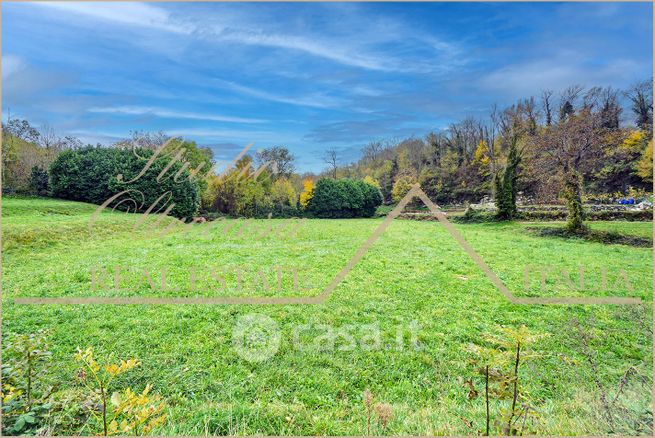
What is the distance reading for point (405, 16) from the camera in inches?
126

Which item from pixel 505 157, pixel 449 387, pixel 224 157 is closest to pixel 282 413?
pixel 449 387

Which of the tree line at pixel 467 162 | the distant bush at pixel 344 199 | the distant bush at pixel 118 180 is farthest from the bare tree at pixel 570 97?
the distant bush at pixel 118 180

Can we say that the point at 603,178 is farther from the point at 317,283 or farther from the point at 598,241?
the point at 317,283

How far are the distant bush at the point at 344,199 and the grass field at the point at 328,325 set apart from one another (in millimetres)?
1063

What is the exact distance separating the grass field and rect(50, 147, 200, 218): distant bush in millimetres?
345

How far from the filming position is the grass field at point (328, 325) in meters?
2.66

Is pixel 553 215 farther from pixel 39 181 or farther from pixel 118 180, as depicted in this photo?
pixel 39 181

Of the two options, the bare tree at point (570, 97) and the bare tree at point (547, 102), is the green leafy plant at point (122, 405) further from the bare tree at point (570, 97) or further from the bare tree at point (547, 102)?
the bare tree at point (570, 97)

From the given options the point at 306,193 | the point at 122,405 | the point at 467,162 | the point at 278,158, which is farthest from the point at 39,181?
the point at 467,162

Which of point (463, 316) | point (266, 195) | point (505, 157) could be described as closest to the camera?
point (463, 316)

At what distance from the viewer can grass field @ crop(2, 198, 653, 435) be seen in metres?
2.66

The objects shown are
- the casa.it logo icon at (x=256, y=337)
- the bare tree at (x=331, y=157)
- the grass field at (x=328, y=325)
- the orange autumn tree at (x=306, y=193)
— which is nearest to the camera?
the grass field at (x=328, y=325)

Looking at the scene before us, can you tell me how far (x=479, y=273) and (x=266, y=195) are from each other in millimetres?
4558

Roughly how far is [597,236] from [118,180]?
10.5m
